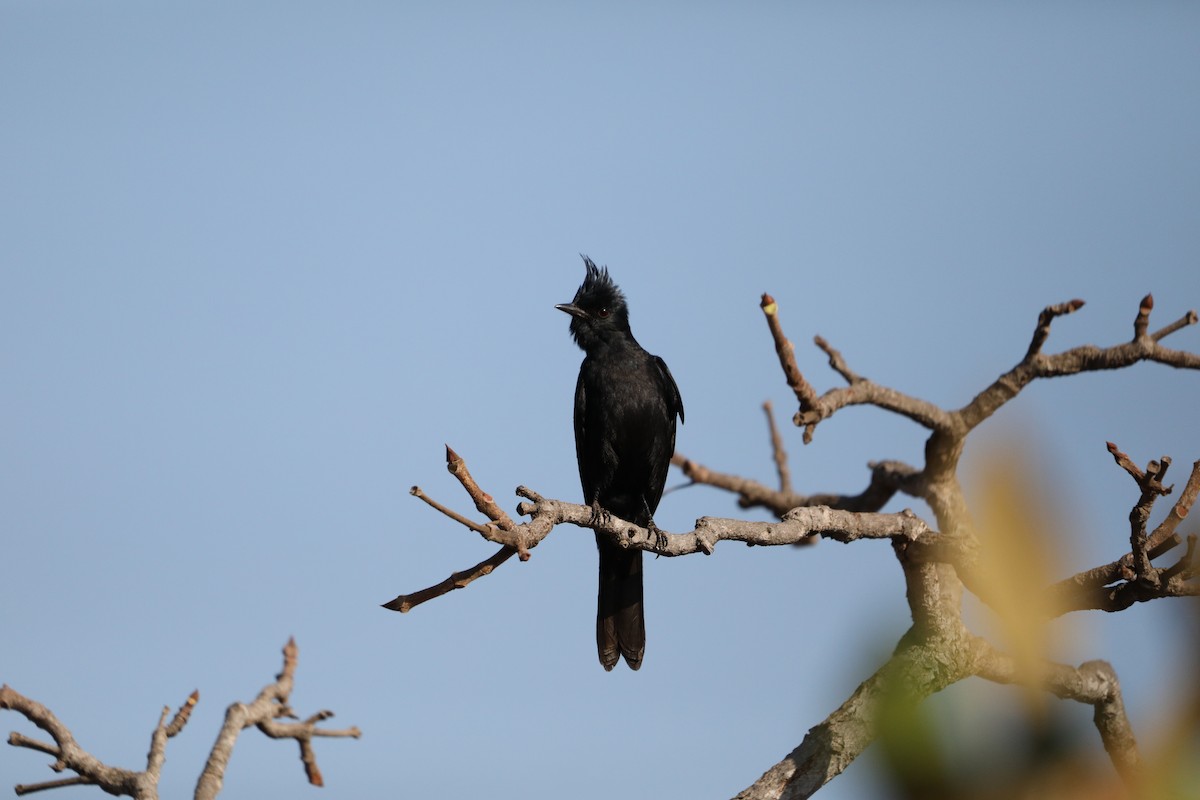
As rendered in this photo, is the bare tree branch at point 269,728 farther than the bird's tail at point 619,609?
No

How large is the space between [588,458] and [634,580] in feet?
2.53

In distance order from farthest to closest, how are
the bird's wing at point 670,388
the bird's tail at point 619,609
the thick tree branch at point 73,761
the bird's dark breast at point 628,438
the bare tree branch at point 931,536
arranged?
the bird's wing at point 670,388 → the bird's dark breast at point 628,438 → the bird's tail at point 619,609 → the thick tree branch at point 73,761 → the bare tree branch at point 931,536

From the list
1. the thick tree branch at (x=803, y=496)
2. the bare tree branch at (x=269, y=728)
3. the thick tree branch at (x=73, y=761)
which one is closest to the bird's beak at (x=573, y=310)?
the thick tree branch at (x=803, y=496)

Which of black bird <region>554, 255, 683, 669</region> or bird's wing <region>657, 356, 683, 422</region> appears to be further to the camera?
bird's wing <region>657, 356, 683, 422</region>

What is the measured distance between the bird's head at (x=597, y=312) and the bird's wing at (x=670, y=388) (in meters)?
0.28

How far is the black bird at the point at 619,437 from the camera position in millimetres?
6090

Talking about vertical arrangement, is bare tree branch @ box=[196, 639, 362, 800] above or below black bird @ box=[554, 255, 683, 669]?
below

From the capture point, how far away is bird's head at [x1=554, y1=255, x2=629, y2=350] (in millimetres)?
6664

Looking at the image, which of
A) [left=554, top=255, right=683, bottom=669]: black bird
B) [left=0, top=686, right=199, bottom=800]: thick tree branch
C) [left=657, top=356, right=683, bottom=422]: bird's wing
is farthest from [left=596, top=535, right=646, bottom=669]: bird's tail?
[left=0, top=686, right=199, bottom=800]: thick tree branch

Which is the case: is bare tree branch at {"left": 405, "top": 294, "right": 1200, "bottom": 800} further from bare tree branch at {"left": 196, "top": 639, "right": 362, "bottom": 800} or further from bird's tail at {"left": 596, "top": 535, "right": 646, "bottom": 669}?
bare tree branch at {"left": 196, "top": 639, "right": 362, "bottom": 800}

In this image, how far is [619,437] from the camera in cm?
632

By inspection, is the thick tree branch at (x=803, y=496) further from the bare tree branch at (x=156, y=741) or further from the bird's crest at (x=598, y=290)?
the bare tree branch at (x=156, y=741)

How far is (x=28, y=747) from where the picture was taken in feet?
15.1

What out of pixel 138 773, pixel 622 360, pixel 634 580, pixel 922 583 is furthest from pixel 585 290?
pixel 138 773
